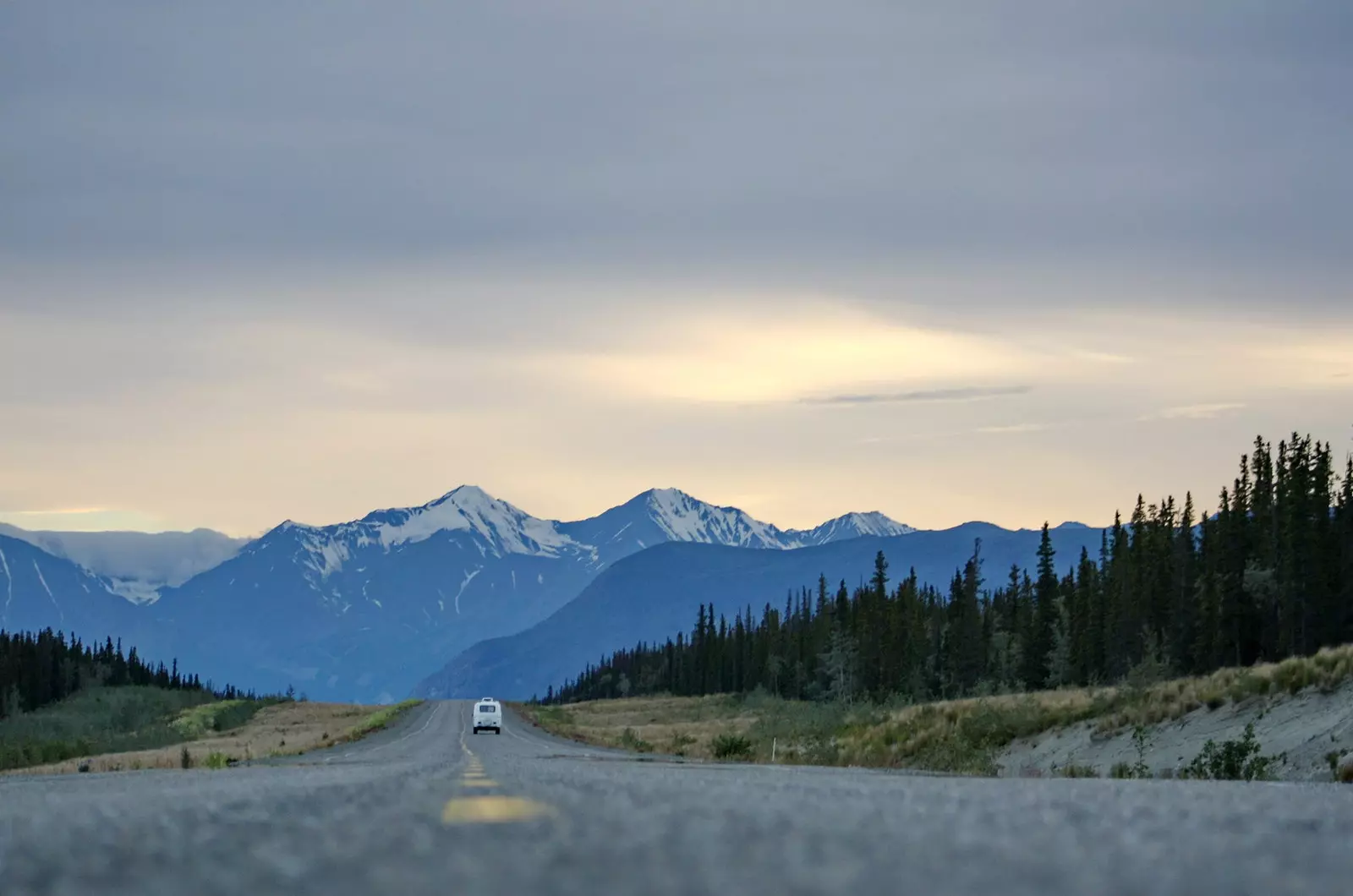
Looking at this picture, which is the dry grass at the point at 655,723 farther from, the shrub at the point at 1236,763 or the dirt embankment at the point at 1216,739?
the shrub at the point at 1236,763

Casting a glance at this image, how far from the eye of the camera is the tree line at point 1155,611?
104 meters


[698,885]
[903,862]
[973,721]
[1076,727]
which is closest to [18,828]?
[698,885]

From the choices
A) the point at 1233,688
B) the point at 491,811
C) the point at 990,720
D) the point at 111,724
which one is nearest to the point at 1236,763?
the point at 1233,688

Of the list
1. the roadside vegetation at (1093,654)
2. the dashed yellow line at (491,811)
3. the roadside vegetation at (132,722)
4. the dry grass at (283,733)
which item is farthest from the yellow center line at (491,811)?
the dry grass at (283,733)

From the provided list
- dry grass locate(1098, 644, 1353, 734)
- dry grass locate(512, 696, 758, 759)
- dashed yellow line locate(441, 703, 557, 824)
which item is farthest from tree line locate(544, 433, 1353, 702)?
dashed yellow line locate(441, 703, 557, 824)

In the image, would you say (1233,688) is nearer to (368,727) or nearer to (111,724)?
(368,727)

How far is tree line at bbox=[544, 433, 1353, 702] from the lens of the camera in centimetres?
10350

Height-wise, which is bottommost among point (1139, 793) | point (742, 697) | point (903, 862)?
point (742, 697)

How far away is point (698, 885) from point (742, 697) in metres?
167

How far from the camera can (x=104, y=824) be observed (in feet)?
9.86

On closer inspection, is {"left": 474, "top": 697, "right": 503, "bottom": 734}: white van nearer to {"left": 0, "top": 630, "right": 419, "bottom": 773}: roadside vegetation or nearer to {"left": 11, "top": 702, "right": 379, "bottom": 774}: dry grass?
{"left": 0, "top": 630, "right": 419, "bottom": 773}: roadside vegetation

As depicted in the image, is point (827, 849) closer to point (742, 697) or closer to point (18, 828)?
point (18, 828)

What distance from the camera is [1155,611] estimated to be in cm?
11912

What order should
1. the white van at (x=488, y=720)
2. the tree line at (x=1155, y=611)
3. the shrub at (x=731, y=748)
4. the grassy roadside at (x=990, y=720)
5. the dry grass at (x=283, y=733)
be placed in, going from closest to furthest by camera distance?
the grassy roadside at (x=990, y=720), the shrub at (x=731, y=748), the dry grass at (x=283, y=733), the white van at (x=488, y=720), the tree line at (x=1155, y=611)
